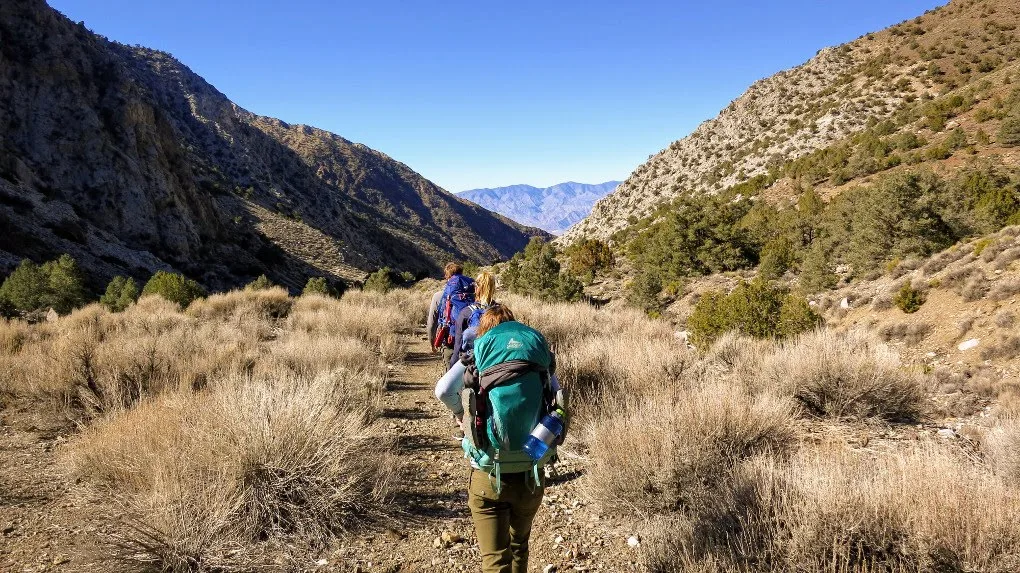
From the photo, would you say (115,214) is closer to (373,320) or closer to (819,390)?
(373,320)

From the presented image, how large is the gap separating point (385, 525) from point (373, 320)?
827 centimetres

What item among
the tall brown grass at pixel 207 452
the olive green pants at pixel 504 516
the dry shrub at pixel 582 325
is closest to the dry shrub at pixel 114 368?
the tall brown grass at pixel 207 452

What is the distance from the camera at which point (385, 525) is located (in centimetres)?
384

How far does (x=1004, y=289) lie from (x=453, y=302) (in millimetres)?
12758

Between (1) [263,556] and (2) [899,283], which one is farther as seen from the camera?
(2) [899,283]

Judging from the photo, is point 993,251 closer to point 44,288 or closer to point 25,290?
point 44,288

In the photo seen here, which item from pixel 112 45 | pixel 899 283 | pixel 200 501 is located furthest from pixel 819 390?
pixel 112 45

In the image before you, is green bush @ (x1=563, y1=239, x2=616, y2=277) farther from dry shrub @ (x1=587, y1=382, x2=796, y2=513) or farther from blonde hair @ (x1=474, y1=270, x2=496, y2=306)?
blonde hair @ (x1=474, y1=270, x2=496, y2=306)

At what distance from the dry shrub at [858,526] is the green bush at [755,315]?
709 centimetres

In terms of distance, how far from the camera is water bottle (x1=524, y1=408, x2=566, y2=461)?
92.0 inches

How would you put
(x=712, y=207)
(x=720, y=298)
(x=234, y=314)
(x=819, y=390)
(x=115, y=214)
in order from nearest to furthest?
1. (x=819, y=390)
2. (x=720, y=298)
3. (x=234, y=314)
4. (x=712, y=207)
5. (x=115, y=214)

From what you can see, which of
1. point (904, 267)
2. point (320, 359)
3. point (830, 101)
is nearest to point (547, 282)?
point (904, 267)

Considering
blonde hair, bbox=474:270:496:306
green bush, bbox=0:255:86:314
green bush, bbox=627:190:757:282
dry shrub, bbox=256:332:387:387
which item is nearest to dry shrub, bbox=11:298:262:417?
dry shrub, bbox=256:332:387:387

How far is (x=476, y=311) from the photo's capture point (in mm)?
3758
